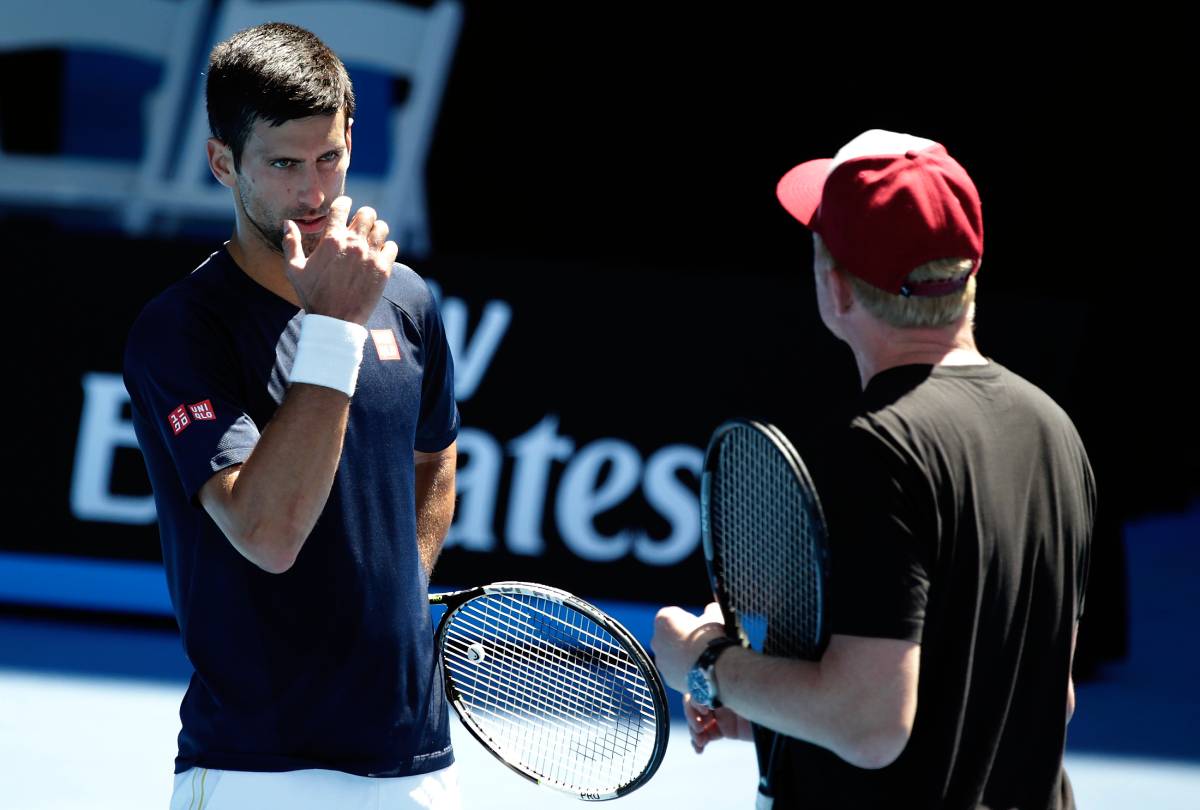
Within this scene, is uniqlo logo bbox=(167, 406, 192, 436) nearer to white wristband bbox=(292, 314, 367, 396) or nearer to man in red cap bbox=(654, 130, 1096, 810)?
white wristband bbox=(292, 314, 367, 396)

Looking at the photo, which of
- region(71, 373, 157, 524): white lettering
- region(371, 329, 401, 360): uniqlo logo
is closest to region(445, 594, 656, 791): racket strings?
region(371, 329, 401, 360): uniqlo logo

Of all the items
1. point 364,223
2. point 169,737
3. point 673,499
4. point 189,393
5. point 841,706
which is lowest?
point 169,737

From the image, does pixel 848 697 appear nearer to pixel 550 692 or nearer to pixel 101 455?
pixel 550 692

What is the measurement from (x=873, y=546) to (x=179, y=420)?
95 centimetres

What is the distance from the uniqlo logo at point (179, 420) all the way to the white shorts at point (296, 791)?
482 millimetres

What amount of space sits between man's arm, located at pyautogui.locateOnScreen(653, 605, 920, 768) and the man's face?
0.94 metres

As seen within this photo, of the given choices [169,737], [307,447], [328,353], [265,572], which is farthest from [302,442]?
[169,737]

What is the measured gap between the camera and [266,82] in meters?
2.17

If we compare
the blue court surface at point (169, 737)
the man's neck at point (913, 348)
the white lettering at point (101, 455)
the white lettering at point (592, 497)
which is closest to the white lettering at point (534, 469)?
the white lettering at point (592, 497)

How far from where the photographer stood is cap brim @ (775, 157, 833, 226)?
198cm

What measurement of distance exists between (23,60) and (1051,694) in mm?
9694

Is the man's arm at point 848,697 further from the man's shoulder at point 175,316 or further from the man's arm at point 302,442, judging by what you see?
the man's shoulder at point 175,316

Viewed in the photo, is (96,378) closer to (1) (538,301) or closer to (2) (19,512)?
(2) (19,512)

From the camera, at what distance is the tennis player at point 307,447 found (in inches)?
81.7
